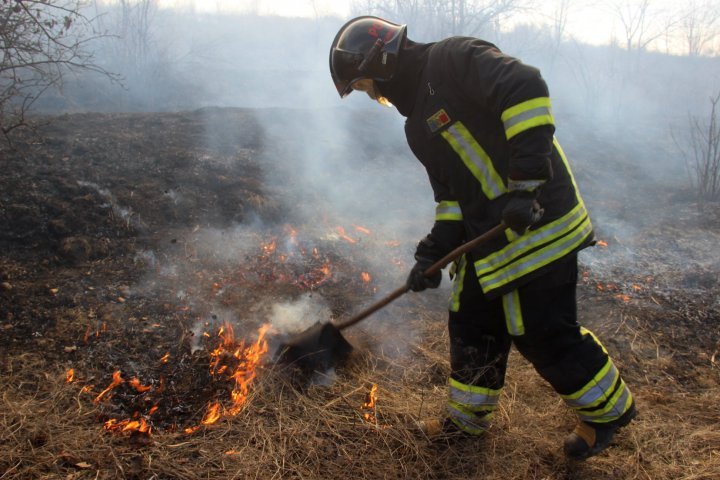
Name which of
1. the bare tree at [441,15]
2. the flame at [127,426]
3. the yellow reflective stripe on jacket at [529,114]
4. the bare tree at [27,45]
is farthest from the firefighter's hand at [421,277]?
the bare tree at [441,15]

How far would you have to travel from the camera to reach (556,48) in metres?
15.6

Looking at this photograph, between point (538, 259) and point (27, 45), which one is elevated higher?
point (27, 45)

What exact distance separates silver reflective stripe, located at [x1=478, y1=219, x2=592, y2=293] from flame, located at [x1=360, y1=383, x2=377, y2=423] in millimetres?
1094

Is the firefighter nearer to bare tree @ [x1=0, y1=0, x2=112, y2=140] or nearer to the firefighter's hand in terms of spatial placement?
the firefighter's hand

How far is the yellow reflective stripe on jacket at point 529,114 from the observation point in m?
1.97

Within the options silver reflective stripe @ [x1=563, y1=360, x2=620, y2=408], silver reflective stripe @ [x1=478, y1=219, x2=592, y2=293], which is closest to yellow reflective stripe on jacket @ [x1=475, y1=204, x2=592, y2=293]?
silver reflective stripe @ [x1=478, y1=219, x2=592, y2=293]

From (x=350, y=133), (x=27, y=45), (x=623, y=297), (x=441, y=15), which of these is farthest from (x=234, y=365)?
(x=441, y=15)

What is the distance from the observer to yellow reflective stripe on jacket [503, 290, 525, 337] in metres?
2.26

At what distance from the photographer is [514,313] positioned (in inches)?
89.2

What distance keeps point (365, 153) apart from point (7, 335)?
5.90 m

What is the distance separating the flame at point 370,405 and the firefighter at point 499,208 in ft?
1.77

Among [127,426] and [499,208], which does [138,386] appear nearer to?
[127,426]

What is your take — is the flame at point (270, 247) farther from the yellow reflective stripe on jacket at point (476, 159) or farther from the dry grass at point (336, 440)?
the yellow reflective stripe on jacket at point (476, 159)

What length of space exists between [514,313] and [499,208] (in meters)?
0.51
